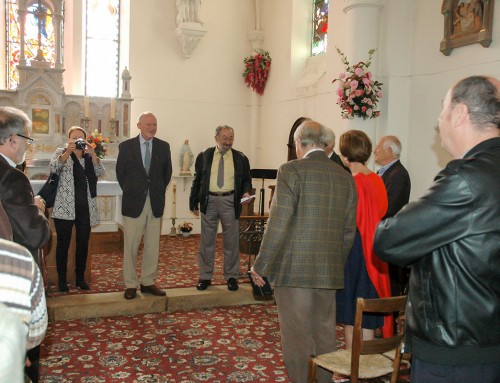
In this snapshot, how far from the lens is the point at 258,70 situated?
10961 mm

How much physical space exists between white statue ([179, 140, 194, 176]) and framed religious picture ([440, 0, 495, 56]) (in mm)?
5527

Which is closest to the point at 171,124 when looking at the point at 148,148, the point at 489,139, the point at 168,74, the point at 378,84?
the point at 168,74

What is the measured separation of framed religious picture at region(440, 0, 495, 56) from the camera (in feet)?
18.8

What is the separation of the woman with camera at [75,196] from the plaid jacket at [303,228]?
2.91 meters

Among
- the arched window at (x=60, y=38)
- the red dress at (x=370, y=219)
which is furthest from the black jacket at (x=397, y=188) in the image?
the arched window at (x=60, y=38)

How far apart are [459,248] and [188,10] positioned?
A: 9782 millimetres

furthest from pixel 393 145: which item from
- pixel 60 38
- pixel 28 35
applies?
pixel 28 35

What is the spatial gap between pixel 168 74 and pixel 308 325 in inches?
332

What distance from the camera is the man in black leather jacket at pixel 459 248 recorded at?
151cm

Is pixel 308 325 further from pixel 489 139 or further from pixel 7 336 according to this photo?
pixel 7 336

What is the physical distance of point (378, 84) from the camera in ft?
23.1

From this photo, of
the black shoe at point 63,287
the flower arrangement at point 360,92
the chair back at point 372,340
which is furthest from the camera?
the flower arrangement at point 360,92

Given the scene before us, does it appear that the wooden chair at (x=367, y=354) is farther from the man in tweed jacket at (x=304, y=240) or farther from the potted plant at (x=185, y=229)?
the potted plant at (x=185, y=229)

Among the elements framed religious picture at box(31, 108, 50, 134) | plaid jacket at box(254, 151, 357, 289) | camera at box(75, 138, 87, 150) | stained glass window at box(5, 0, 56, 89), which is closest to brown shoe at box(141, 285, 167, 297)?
camera at box(75, 138, 87, 150)
